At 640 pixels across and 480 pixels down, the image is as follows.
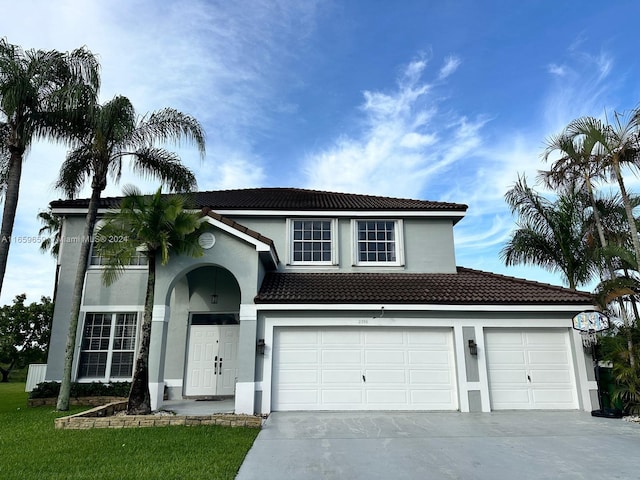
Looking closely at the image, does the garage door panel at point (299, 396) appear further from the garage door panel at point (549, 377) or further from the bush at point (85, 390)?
the garage door panel at point (549, 377)

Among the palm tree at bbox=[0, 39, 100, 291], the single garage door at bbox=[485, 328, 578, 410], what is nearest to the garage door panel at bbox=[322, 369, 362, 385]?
the single garage door at bbox=[485, 328, 578, 410]

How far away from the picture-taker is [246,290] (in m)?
11.4

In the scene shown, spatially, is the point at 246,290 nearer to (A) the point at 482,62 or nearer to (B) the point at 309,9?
(B) the point at 309,9

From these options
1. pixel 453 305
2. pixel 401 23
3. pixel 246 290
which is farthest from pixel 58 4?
pixel 453 305

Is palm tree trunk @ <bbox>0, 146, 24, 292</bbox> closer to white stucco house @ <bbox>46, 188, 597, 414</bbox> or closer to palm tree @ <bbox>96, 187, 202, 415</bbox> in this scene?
white stucco house @ <bbox>46, 188, 597, 414</bbox>

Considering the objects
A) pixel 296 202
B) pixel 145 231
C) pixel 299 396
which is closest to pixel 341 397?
pixel 299 396

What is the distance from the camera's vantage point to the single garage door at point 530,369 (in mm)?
11383

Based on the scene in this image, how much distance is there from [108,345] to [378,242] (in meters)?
9.84

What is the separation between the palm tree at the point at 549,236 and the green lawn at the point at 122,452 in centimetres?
1430

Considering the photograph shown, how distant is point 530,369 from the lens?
1156 centimetres

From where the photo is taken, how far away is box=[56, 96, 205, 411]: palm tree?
11.6 meters

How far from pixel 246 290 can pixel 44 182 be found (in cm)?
829

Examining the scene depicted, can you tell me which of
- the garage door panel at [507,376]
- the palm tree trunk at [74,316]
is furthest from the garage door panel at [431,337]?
the palm tree trunk at [74,316]

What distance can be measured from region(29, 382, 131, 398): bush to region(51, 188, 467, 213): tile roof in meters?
5.94
